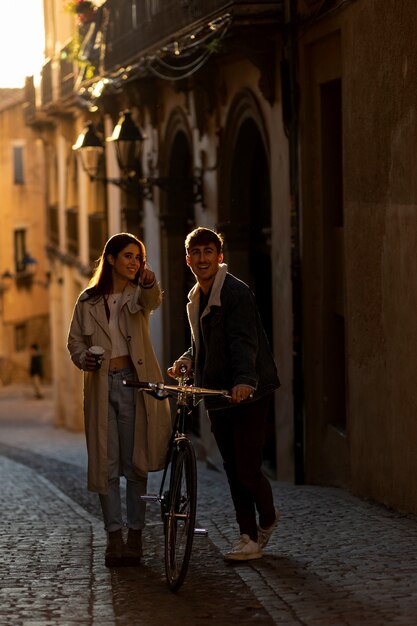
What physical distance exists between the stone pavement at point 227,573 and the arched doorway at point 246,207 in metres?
4.97

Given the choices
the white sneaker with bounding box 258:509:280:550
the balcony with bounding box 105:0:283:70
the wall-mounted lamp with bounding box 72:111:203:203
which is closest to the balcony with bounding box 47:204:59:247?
the wall-mounted lamp with bounding box 72:111:203:203

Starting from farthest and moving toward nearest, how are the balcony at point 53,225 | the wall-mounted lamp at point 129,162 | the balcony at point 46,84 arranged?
the balcony at point 53,225 < the balcony at point 46,84 < the wall-mounted lamp at point 129,162

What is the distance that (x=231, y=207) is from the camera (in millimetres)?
17172

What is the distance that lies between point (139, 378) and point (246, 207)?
881 cm

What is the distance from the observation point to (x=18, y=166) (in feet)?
167

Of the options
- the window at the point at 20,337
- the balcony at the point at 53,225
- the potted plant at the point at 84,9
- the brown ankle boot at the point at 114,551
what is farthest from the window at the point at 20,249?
the brown ankle boot at the point at 114,551

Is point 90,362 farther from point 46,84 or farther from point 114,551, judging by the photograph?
point 46,84

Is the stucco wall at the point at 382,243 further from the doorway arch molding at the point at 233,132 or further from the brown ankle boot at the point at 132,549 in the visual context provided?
the doorway arch molding at the point at 233,132

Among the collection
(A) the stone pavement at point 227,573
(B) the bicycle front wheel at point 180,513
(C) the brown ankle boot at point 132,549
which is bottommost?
(A) the stone pavement at point 227,573

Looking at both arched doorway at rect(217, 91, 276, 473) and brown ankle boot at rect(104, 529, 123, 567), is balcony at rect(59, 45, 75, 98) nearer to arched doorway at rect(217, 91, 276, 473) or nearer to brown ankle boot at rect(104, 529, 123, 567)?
arched doorway at rect(217, 91, 276, 473)

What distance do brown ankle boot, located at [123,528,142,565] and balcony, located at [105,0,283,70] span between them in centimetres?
634

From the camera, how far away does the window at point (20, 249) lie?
4966 cm

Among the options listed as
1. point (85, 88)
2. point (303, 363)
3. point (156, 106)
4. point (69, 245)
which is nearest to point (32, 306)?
point (69, 245)

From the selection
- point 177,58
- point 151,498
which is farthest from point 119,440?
point 177,58
